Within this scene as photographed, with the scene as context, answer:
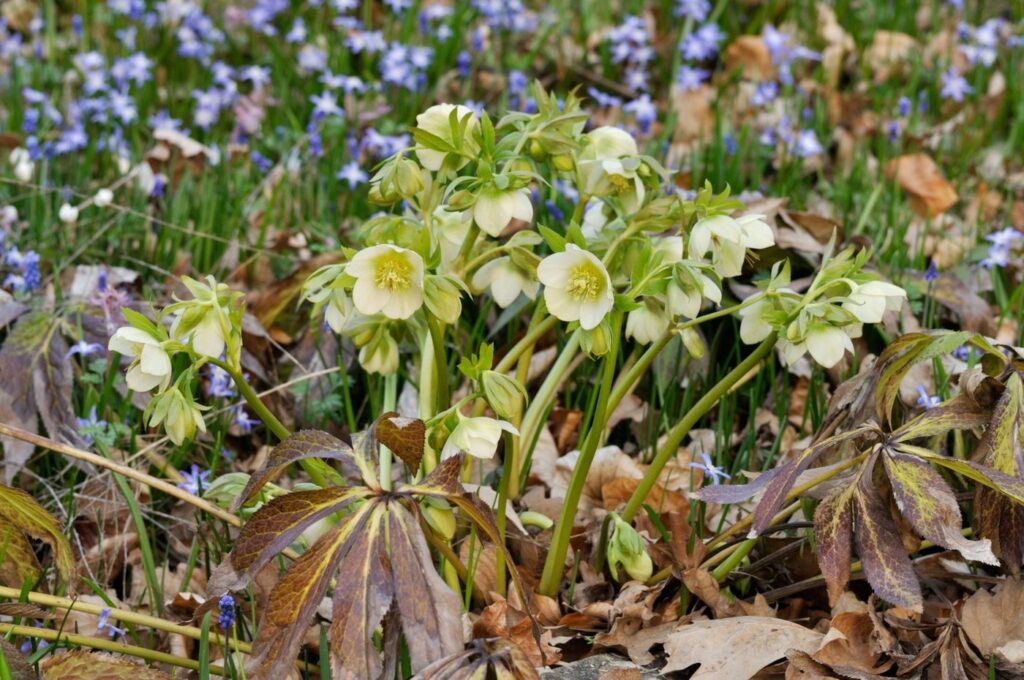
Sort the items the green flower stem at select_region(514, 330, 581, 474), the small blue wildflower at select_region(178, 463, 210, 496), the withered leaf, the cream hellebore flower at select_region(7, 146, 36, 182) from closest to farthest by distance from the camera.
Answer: the green flower stem at select_region(514, 330, 581, 474)
the small blue wildflower at select_region(178, 463, 210, 496)
the withered leaf
the cream hellebore flower at select_region(7, 146, 36, 182)

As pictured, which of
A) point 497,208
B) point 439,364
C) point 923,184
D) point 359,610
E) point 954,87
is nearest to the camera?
point 359,610

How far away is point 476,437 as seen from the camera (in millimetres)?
1333

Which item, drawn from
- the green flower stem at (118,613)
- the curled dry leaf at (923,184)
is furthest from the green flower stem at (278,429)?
the curled dry leaf at (923,184)

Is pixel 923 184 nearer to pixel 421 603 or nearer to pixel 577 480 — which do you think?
pixel 577 480

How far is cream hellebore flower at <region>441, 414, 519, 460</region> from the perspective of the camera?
1.32 m

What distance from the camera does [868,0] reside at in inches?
163

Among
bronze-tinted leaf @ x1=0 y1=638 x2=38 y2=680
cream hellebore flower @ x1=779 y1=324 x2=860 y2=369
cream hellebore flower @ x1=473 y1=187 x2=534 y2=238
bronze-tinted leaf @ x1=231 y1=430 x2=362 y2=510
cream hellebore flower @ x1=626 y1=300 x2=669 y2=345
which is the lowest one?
bronze-tinted leaf @ x1=0 y1=638 x2=38 y2=680

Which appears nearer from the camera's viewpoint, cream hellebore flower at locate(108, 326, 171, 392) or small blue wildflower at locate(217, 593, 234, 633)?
cream hellebore flower at locate(108, 326, 171, 392)

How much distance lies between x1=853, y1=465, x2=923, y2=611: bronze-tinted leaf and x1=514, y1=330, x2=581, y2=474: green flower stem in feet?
1.51

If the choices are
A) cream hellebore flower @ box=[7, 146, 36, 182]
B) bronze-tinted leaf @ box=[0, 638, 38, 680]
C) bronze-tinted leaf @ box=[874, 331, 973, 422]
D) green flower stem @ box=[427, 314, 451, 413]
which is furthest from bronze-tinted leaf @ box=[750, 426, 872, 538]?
cream hellebore flower @ box=[7, 146, 36, 182]

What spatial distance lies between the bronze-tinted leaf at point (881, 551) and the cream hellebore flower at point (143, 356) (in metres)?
0.83

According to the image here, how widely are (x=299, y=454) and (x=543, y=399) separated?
0.51 meters

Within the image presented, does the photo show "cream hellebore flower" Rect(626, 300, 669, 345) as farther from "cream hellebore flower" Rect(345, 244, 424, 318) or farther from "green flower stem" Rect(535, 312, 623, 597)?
"cream hellebore flower" Rect(345, 244, 424, 318)

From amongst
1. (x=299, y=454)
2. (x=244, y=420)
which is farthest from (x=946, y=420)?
(x=244, y=420)
